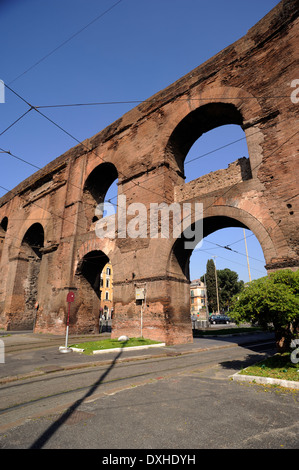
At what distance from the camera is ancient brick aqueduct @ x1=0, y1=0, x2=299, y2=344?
9.24 meters

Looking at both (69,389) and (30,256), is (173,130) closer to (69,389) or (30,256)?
(69,389)

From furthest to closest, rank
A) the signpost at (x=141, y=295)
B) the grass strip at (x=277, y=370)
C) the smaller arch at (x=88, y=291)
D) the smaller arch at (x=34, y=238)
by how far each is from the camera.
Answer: the smaller arch at (x=34, y=238)
the smaller arch at (x=88, y=291)
the signpost at (x=141, y=295)
the grass strip at (x=277, y=370)

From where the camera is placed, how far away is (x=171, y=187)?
41.5 ft

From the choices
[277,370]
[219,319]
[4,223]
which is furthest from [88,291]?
[219,319]

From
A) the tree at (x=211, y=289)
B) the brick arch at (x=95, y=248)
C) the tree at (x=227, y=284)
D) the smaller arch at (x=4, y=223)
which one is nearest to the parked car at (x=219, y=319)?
the tree at (x=211, y=289)

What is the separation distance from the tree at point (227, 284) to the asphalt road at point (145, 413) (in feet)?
174

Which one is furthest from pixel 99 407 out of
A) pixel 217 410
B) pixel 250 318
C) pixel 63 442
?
pixel 250 318

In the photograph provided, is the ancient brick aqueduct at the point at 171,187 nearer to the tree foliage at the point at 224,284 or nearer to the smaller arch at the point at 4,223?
the smaller arch at the point at 4,223

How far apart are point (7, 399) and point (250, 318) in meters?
4.56

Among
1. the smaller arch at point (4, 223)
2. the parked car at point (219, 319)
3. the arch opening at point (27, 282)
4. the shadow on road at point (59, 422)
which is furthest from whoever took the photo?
the parked car at point (219, 319)

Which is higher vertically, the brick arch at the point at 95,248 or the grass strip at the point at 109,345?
the brick arch at the point at 95,248

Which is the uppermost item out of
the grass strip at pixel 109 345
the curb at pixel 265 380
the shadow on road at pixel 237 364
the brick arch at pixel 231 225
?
the brick arch at pixel 231 225

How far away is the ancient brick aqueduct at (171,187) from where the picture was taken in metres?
9.24

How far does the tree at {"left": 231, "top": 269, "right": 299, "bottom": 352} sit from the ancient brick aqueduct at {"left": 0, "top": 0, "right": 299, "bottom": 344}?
272 cm
